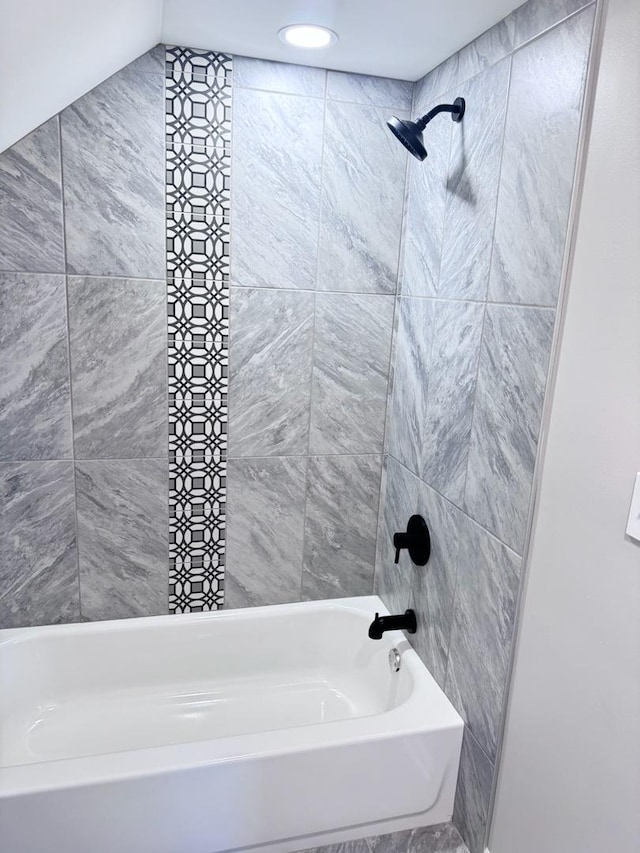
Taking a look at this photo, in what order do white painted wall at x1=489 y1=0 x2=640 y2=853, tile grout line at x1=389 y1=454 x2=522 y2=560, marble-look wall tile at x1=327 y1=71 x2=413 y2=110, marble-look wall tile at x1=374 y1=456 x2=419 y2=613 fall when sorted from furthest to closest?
1. marble-look wall tile at x1=374 y1=456 x2=419 y2=613
2. marble-look wall tile at x1=327 y1=71 x2=413 y2=110
3. tile grout line at x1=389 y1=454 x2=522 y2=560
4. white painted wall at x1=489 y1=0 x2=640 y2=853

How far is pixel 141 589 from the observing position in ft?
7.43

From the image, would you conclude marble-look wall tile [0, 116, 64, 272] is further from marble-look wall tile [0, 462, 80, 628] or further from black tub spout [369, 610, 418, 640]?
black tub spout [369, 610, 418, 640]

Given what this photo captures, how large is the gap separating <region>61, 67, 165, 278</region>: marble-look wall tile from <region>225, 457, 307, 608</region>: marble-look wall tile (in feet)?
2.68

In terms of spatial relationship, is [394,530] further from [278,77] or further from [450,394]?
[278,77]

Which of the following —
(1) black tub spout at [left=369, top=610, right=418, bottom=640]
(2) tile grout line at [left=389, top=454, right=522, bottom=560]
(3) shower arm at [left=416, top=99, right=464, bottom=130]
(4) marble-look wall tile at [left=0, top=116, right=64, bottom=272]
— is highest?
(3) shower arm at [left=416, top=99, right=464, bottom=130]

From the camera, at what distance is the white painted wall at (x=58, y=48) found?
3.93ft

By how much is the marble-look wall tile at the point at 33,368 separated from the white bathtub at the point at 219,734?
0.69 meters

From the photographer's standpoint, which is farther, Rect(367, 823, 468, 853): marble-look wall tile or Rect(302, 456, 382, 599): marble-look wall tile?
Rect(302, 456, 382, 599): marble-look wall tile

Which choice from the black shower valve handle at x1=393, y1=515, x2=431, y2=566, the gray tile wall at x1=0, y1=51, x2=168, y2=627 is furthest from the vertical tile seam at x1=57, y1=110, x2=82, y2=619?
the black shower valve handle at x1=393, y1=515, x2=431, y2=566

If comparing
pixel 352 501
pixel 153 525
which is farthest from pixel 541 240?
pixel 153 525

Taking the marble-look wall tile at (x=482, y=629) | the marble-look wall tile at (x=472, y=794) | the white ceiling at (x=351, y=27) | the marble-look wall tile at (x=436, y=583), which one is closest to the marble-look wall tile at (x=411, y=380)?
the marble-look wall tile at (x=436, y=583)

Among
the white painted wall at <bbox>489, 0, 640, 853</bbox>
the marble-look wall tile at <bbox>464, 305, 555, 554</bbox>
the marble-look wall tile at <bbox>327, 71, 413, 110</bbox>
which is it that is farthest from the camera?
the marble-look wall tile at <bbox>327, 71, 413, 110</bbox>

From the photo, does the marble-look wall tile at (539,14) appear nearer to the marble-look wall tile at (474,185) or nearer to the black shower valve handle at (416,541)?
the marble-look wall tile at (474,185)

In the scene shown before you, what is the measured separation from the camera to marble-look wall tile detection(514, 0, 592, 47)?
51.4 inches
